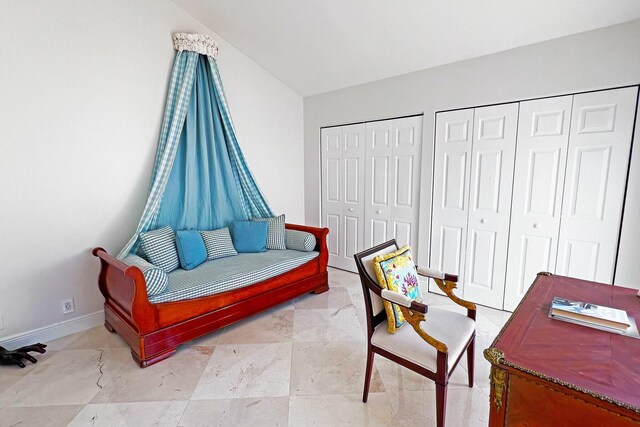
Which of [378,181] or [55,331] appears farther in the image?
[378,181]

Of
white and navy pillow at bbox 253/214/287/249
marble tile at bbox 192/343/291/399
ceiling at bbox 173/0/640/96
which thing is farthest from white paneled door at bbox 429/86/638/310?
marble tile at bbox 192/343/291/399

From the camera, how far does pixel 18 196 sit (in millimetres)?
2266

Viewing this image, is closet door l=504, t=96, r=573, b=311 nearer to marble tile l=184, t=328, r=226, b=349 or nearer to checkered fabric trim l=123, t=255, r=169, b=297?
marble tile l=184, t=328, r=226, b=349

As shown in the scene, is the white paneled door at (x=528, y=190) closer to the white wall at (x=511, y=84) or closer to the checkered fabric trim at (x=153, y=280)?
the white wall at (x=511, y=84)

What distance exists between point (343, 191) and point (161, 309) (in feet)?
8.24

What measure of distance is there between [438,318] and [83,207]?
2.83 metres

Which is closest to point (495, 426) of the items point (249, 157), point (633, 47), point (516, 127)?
point (516, 127)

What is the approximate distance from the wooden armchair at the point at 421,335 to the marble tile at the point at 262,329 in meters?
0.96

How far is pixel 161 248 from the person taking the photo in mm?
2631

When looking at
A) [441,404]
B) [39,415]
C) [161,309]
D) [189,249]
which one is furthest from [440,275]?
[39,415]

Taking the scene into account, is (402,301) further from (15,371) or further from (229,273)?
(15,371)

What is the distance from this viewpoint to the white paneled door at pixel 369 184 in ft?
11.0

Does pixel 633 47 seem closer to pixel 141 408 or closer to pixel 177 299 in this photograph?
pixel 177 299

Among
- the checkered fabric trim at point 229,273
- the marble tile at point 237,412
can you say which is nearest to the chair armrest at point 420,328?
the marble tile at point 237,412
